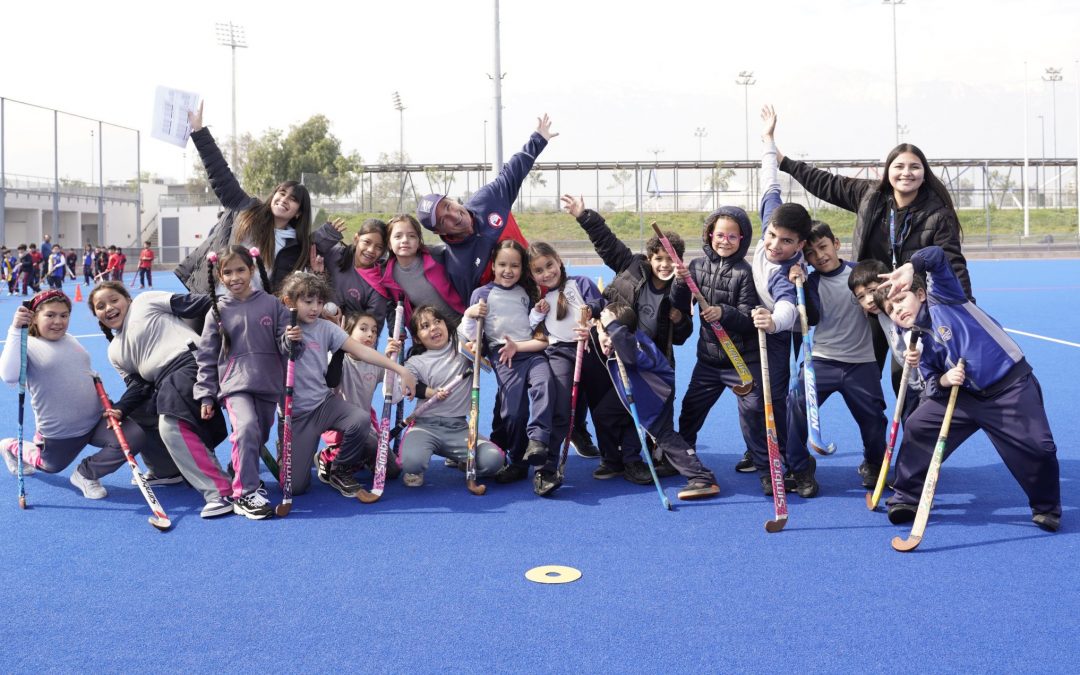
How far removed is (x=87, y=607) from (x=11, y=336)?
2.23 metres

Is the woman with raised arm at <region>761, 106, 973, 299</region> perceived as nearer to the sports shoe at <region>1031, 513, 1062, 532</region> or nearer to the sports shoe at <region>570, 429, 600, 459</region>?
the sports shoe at <region>1031, 513, 1062, 532</region>

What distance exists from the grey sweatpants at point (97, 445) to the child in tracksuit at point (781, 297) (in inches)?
144

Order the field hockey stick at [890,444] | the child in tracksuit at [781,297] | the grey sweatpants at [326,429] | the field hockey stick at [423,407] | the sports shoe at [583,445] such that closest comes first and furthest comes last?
the field hockey stick at [890,444] < the child in tracksuit at [781,297] < the grey sweatpants at [326,429] < the field hockey stick at [423,407] < the sports shoe at [583,445]

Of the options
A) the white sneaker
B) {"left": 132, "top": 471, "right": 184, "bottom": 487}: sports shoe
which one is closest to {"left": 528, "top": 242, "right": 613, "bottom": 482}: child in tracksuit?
{"left": 132, "top": 471, "right": 184, "bottom": 487}: sports shoe

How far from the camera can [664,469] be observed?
6.05 metres

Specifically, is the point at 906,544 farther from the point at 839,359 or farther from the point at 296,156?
the point at 296,156

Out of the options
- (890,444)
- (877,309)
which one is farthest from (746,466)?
(877,309)

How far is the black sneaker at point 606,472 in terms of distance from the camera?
238 inches

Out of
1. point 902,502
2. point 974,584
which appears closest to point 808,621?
point 974,584

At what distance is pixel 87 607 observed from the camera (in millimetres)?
3916

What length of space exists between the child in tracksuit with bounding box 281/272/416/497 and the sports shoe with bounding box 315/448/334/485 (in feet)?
0.57

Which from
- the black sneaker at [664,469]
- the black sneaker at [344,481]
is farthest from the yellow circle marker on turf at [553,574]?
the black sneaker at [664,469]

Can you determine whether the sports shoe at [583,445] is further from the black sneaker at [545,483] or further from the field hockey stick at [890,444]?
the field hockey stick at [890,444]

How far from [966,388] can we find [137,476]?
14.4ft
